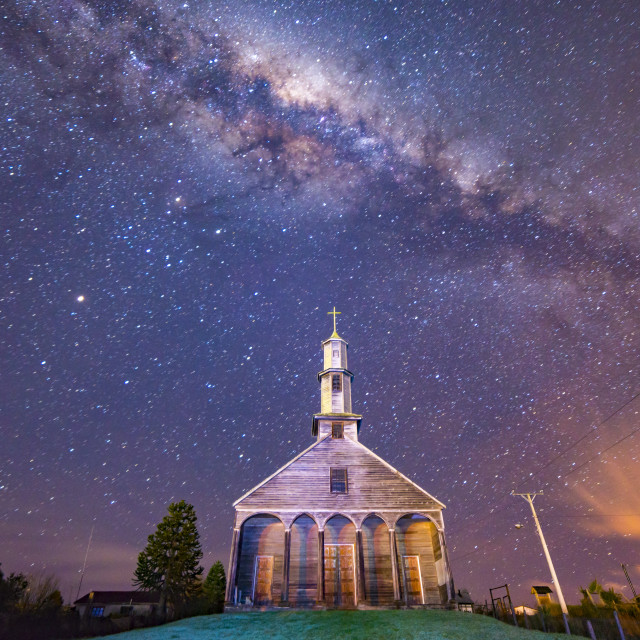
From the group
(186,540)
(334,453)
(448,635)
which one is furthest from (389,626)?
(186,540)

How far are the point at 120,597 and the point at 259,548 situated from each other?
45650 millimetres

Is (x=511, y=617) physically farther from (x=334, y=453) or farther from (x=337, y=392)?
(x=337, y=392)

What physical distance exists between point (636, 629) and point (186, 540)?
41450mm

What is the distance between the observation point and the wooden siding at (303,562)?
24.8m

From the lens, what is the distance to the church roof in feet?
83.5

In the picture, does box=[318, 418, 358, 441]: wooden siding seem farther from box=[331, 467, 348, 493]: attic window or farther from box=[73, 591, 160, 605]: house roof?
box=[73, 591, 160, 605]: house roof

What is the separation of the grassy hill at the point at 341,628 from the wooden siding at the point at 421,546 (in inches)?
217

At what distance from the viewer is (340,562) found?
2577 cm

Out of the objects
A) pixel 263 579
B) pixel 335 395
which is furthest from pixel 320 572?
pixel 335 395

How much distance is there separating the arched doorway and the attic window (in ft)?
5.58

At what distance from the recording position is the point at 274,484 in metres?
26.2

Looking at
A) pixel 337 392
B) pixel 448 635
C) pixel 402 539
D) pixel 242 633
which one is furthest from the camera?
pixel 337 392

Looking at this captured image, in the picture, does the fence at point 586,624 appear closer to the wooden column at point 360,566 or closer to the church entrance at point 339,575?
the wooden column at point 360,566

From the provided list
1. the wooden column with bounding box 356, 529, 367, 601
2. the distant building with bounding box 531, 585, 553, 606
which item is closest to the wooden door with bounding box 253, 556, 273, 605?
the wooden column with bounding box 356, 529, 367, 601
